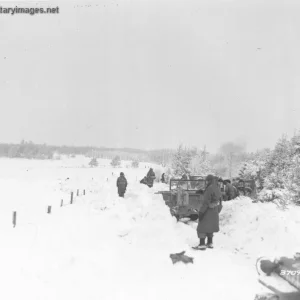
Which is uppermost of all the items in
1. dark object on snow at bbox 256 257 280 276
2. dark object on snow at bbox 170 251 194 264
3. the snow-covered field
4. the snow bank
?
dark object on snow at bbox 256 257 280 276

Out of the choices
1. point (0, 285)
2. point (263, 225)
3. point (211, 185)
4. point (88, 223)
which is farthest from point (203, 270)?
point (88, 223)

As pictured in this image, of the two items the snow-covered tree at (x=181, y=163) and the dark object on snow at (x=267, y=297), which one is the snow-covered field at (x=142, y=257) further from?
the snow-covered tree at (x=181, y=163)

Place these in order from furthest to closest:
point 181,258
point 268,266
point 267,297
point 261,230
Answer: point 261,230 < point 181,258 < point 268,266 < point 267,297

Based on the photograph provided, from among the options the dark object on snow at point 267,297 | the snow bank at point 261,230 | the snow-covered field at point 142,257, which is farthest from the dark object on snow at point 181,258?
the dark object on snow at point 267,297

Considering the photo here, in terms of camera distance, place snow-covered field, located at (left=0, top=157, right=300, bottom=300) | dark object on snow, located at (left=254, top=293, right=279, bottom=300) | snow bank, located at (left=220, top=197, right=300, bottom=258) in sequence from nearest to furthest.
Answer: dark object on snow, located at (left=254, top=293, right=279, bottom=300)
snow-covered field, located at (left=0, top=157, right=300, bottom=300)
snow bank, located at (left=220, top=197, right=300, bottom=258)

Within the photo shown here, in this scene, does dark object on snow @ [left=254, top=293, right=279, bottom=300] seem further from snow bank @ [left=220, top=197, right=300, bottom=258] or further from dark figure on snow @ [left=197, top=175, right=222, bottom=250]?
dark figure on snow @ [left=197, top=175, right=222, bottom=250]

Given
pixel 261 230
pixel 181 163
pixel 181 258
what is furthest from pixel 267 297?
pixel 181 163

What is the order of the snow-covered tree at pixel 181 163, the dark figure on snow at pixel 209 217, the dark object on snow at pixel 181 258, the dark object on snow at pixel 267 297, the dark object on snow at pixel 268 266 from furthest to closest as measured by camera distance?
the snow-covered tree at pixel 181 163 → the dark figure on snow at pixel 209 217 → the dark object on snow at pixel 181 258 → the dark object on snow at pixel 268 266 → the dark object on snow at pixel 267 297

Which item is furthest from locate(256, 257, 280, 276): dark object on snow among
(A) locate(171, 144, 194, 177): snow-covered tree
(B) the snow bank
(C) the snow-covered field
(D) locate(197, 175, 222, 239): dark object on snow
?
(A) locate(171, 144, 194, 177): snow-covered tree

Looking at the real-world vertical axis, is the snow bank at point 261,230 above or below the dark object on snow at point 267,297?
below

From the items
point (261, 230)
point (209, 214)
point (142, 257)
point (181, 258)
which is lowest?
point (142, 257)

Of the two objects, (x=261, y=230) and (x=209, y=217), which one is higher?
(x=209, y=217)

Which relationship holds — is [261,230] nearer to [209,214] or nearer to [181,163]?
[209,214]

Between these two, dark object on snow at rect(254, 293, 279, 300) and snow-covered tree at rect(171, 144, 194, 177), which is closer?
dark object on snow at rect(254, 293, 279, 300)
